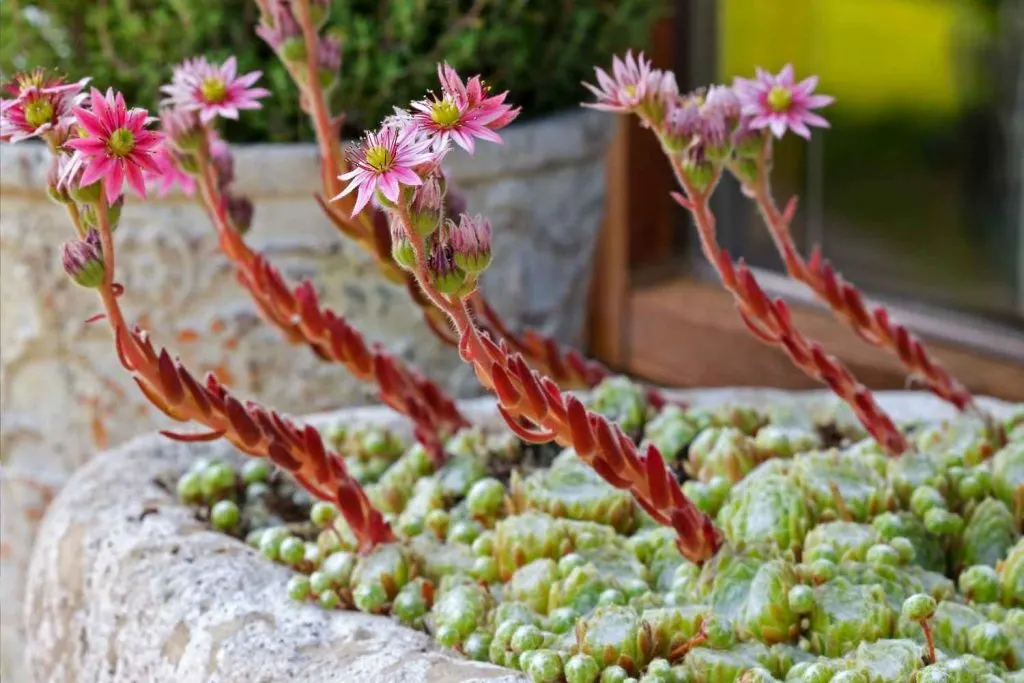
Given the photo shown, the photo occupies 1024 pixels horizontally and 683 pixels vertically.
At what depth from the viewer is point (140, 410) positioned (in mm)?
1375

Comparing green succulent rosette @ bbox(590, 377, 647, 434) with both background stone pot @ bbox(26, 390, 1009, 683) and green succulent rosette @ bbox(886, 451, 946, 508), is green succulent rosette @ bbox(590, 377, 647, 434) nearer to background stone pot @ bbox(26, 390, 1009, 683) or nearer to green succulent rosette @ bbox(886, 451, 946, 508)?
green succulent rosette @ bbox(886, 451, 946, 508)

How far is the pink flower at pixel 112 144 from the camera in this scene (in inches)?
27.2

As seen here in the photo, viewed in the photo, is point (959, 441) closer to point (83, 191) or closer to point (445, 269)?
point (445, 269)

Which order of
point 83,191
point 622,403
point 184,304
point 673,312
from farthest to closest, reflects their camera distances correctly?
point 673,312
point 184,304
point 622,403
point 83,191

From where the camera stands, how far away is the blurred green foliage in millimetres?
1344

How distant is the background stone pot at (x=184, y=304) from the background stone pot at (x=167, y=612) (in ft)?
1.14

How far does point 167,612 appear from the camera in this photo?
2.56ft

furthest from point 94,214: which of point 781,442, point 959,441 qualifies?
point 959,441

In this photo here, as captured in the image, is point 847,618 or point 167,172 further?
point 167,172

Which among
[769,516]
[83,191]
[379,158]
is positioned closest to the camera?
[379,158]

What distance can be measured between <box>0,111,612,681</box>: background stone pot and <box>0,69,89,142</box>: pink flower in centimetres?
54

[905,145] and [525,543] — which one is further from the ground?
[905,145]

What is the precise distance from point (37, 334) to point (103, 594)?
1.88 feet

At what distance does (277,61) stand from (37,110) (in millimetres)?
671
